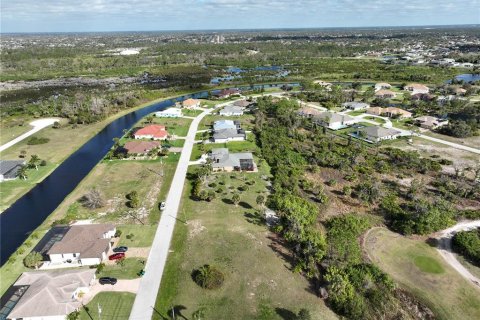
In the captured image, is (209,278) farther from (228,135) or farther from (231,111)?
(231,111)

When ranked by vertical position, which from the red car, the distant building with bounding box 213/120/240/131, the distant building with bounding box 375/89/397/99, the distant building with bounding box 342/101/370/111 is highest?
the distant building with bounding box 375/89/397/99

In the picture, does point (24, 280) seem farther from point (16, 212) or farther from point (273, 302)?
point (273, 302)

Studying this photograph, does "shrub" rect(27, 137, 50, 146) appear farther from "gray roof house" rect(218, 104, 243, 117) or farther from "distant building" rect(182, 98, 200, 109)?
"gray roof house" rect(218, 104, 243, 117)

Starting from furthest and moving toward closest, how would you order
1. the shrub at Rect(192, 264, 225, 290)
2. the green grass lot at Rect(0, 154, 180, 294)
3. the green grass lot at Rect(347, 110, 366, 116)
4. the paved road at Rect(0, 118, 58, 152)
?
1. the green grass lot at Rect(347, 110, 366, 116)
2. the paved road at Rect(0, 118, 58, 152)
3. the green grass lot at Rect(0, 154, 180, 294)
4. the shrub at Rect(192, 264, 225, 290)

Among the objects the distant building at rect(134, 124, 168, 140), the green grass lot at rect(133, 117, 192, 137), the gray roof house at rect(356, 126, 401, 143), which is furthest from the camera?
the green grass lot at rect(133, 117, 192, 137)

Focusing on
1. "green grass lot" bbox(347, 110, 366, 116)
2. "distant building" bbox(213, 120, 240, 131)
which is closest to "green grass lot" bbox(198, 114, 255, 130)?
"distant building" bbox(213, 120, 240, 131)

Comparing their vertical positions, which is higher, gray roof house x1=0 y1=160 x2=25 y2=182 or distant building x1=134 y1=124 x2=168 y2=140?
distant building x1=134 y1=124 x2=168 y2=140

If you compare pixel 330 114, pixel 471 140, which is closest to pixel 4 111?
pixel 330 114

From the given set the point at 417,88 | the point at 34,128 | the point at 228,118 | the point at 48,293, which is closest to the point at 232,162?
the point at 228,118
